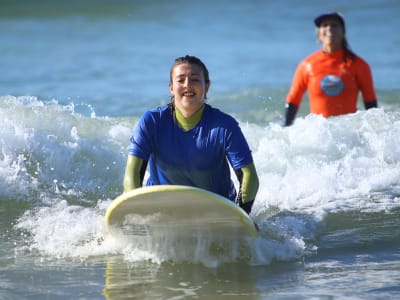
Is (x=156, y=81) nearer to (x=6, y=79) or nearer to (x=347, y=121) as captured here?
(x=6, y=79)

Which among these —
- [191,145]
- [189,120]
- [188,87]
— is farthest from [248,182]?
[188,87]

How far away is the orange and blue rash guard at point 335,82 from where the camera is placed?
28.7 feet

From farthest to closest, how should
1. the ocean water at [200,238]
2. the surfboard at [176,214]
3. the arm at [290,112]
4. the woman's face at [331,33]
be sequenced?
the arm at [290,112], the woman's face at [331,33], the ocean water at [200,238], the surfboard at [176,214]

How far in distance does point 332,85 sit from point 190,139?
12.8 feet

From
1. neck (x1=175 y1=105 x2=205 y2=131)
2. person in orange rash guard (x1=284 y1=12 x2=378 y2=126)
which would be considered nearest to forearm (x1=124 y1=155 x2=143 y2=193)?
neck (x1=175 y1=105 x2=205 y2=131)

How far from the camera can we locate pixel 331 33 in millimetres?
8695

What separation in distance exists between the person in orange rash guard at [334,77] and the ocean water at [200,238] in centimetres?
21

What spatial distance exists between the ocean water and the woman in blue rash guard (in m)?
0.44

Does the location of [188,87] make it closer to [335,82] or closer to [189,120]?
[189,120]

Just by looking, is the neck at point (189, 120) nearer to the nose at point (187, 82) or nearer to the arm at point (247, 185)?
the nose at point (187, 82)

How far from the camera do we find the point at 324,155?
815 cm

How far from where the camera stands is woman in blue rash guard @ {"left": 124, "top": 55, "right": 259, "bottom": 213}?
518 centimetres

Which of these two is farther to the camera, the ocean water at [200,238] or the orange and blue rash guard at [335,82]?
the orange and blue rash guard at [335,82]

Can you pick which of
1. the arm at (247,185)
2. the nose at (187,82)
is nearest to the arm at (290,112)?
the arm at (247,185)
